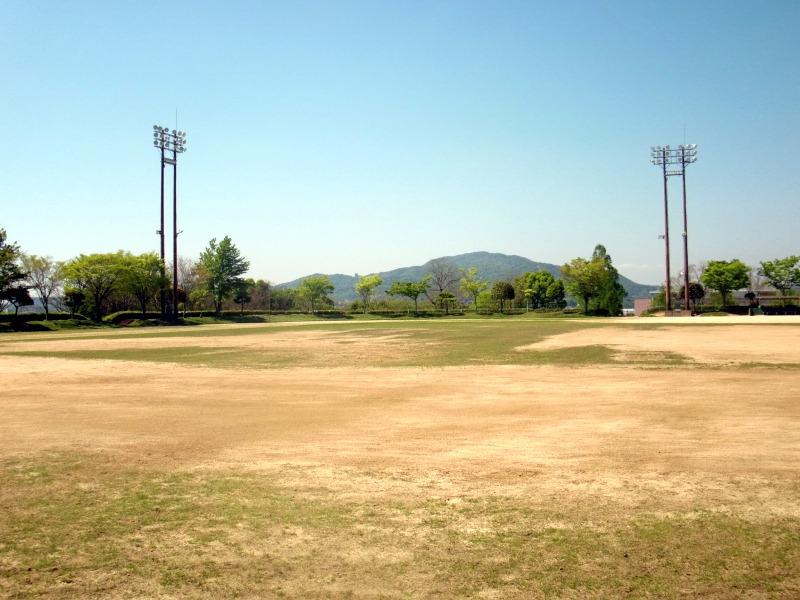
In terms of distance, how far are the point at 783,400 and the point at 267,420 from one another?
1206cm

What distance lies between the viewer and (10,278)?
7206 centimetres

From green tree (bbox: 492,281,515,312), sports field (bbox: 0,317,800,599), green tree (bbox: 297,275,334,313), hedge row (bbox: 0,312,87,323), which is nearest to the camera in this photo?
sports field (bbox: 0,317,800,599)

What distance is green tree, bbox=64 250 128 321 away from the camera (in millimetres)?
79188

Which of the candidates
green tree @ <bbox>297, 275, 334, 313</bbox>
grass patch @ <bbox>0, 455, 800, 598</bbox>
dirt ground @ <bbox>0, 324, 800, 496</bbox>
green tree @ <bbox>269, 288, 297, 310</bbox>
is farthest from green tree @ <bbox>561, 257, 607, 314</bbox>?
grass patch @ <bbox>0, 455, 800, 598</bbox>

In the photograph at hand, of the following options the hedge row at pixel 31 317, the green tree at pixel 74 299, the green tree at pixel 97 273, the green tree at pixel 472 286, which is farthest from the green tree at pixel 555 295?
the hedge row at pixel 31 317

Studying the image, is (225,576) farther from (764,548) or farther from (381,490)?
(764,548)

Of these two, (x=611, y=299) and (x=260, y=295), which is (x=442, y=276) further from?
(x=611, y=299)

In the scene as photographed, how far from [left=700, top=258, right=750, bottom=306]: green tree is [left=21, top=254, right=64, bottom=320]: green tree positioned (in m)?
103

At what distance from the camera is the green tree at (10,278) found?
7075cm

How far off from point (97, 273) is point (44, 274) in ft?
52.5

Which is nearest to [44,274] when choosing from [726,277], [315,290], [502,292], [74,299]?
[74,299]

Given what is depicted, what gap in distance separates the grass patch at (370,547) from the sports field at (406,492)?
3 centimetres

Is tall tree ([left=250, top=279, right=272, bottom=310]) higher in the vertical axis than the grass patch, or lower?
higher

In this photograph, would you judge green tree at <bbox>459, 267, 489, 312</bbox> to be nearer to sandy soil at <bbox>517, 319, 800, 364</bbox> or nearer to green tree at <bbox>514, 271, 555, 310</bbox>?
green tree at <bbox>514, 271, 555, 310</bbox>
